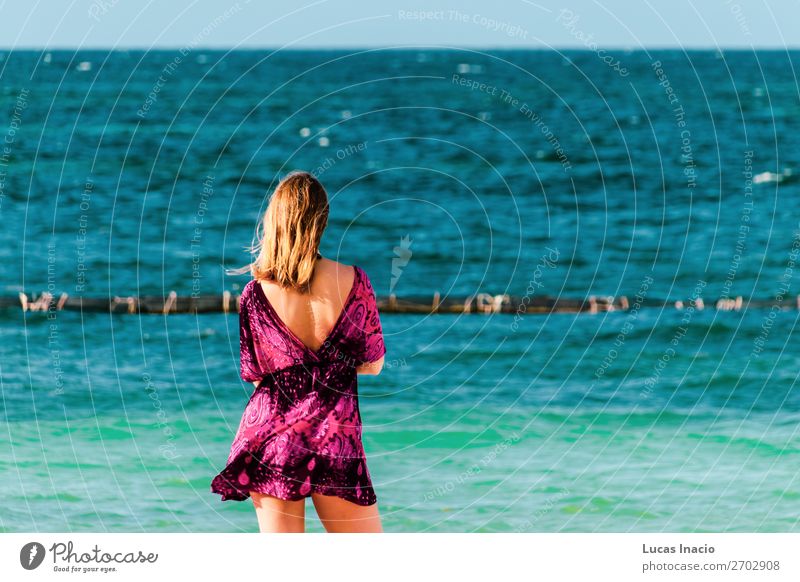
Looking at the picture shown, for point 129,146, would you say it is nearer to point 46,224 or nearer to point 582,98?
point 46,224

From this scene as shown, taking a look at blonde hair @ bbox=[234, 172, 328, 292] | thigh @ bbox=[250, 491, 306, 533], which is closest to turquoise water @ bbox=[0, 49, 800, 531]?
thigh @ bbox=[250, 491, 306, 533]

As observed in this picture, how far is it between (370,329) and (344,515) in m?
0.71

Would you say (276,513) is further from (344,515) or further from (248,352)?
(248,352)

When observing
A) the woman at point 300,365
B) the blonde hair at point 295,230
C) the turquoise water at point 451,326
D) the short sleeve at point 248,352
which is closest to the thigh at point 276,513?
the woman at point 300,365

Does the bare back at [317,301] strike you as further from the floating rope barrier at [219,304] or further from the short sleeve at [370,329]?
the floating rope barrier at [219,304]

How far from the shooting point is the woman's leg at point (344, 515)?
15.0 feet

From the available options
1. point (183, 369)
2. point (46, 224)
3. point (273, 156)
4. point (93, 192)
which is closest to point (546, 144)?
point (273, 156)

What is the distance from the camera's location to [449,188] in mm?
24391

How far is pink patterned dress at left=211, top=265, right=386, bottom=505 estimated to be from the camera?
14.6 feet

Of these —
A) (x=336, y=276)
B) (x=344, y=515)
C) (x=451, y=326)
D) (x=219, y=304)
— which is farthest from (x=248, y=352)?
(x=451, y=326)

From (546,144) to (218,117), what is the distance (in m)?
9.97

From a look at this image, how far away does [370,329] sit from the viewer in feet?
14.8
